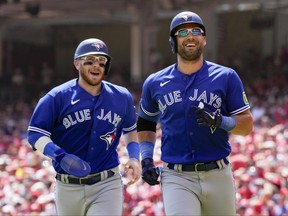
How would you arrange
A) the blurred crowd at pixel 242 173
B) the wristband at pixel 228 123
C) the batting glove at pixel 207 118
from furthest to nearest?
the blurred crowd at pixel 242 173 → the wristband at pixel 228 123 → the batting glove at pixel 207 118

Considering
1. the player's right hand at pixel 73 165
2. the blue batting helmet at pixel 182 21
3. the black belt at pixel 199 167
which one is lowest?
the black belt at pixel 199 167

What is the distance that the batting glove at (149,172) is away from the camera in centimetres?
496

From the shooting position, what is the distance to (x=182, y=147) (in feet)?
16.0

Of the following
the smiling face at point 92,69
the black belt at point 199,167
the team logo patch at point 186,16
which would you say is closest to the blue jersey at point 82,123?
the smiling face at point 92,69

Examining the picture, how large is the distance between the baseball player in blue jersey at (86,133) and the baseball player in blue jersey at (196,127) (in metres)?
0.34

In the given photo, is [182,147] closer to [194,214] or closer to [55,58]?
[194,214]

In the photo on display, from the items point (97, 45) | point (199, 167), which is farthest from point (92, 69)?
point (199, 167)

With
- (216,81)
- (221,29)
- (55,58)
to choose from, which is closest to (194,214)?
(216,81)

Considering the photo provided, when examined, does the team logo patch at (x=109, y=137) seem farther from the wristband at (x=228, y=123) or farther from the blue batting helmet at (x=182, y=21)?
the wristband at (x=228, y=123)

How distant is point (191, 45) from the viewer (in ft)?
15.9

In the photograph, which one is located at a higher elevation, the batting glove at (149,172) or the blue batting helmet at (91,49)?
the blue batting helmet at (91,49)

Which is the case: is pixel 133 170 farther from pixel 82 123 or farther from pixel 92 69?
pixel 92 69

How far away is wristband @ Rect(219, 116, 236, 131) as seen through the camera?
4.64 metres

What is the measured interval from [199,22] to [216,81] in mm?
408
